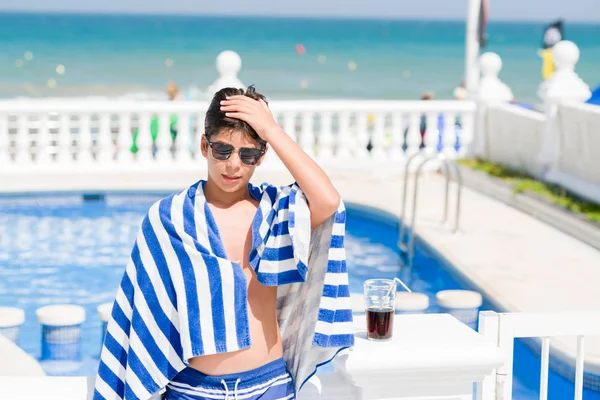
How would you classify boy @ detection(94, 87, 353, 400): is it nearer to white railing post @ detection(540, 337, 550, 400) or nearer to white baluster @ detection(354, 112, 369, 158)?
white railing post @ detection(540, 337, 550, 400)

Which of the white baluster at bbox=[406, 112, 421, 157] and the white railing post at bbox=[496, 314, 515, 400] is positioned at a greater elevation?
the white railing post at bbox=[496, 314, 515, 400]

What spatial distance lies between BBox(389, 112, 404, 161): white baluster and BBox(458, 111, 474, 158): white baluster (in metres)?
0.88

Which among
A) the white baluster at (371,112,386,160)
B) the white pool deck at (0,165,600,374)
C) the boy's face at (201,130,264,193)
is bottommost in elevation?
the white pool deck at (0,165,600,374)

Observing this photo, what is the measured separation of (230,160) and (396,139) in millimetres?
11488

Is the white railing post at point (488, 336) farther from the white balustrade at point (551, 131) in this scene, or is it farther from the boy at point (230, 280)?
the white balustrade at point (551, 131)

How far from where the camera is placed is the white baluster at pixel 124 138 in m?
13.2

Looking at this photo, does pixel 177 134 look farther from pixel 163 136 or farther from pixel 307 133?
pixel 307 133

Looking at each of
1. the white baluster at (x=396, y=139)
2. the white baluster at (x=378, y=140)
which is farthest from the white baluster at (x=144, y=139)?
the white baluster at (x=396, y=139)

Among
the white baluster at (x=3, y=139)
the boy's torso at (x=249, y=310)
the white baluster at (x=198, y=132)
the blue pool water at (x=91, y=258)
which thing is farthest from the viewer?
the white baluster at (x=198, y=132)

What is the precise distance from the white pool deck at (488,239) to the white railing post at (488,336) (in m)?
2.90

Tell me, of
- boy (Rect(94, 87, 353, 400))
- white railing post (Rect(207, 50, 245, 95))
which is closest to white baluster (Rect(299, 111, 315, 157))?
white railing post (Rect(207, 50, 245, 95))

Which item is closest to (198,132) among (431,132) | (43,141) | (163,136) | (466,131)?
(163,136)

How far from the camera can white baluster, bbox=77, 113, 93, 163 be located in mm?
13070

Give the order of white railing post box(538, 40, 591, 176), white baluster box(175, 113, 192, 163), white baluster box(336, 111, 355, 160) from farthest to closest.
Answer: white baluster box(336, 111, 355, 160), white baluster box(175, 113, 192, 163), white railing post box(538, 40, 591, 176)
